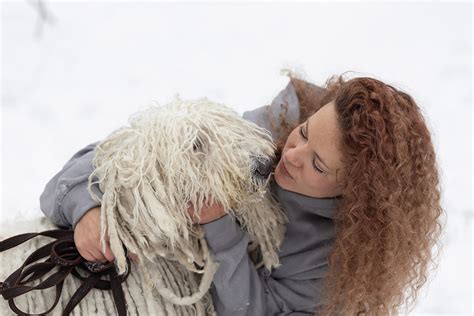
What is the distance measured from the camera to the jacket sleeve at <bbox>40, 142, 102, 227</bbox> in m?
1.12

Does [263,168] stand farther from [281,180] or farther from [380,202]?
[380,202]

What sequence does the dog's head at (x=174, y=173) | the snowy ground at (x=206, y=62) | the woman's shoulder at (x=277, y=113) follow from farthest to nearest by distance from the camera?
the snowy ground at (x=206, y=62)
the woman's shoulder at (x=277, y=113)
the dog's head at (x=174, y=173)

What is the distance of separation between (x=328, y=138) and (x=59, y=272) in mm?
510

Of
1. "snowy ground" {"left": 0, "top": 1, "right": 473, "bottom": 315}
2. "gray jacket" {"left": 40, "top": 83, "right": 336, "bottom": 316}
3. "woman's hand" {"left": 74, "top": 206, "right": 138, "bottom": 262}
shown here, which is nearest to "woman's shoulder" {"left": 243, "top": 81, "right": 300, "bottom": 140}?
"gray jacket" {"left": 40, "top": 83, "right": 336, "bottom": 316}

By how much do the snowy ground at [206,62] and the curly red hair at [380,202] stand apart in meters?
0.83

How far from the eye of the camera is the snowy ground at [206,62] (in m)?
2.09

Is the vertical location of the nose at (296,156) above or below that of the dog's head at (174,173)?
below

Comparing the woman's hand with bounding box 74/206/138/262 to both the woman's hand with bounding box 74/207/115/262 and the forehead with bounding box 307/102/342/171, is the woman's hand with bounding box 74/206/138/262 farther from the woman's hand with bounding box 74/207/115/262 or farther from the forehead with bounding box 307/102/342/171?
the forehead with bounding box 307/102/342/171

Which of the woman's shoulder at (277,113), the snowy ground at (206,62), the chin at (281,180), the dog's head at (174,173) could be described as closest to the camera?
the dog's head at (174,173)

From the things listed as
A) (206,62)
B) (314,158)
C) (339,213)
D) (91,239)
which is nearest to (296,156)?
(314,158)

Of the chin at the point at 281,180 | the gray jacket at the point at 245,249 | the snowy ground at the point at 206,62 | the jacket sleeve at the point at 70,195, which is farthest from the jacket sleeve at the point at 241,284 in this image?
the snowy ground at the point at 206,62

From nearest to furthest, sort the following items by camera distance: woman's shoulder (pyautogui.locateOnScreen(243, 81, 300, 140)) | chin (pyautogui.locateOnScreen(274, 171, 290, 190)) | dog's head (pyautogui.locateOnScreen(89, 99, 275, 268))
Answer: dog's head (pyautogui.locateOnScreen(89, 99, 275, 268))
chin (pyautogui.locateOnScreen(274, 171, 290, 190))
woman's shoulder (pyautogui.locateOnScreen(243, 81, 300, 140))

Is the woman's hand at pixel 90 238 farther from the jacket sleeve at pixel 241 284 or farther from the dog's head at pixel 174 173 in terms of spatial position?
the jacket sleeve at pixel 241 284

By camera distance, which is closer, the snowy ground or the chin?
the chin
